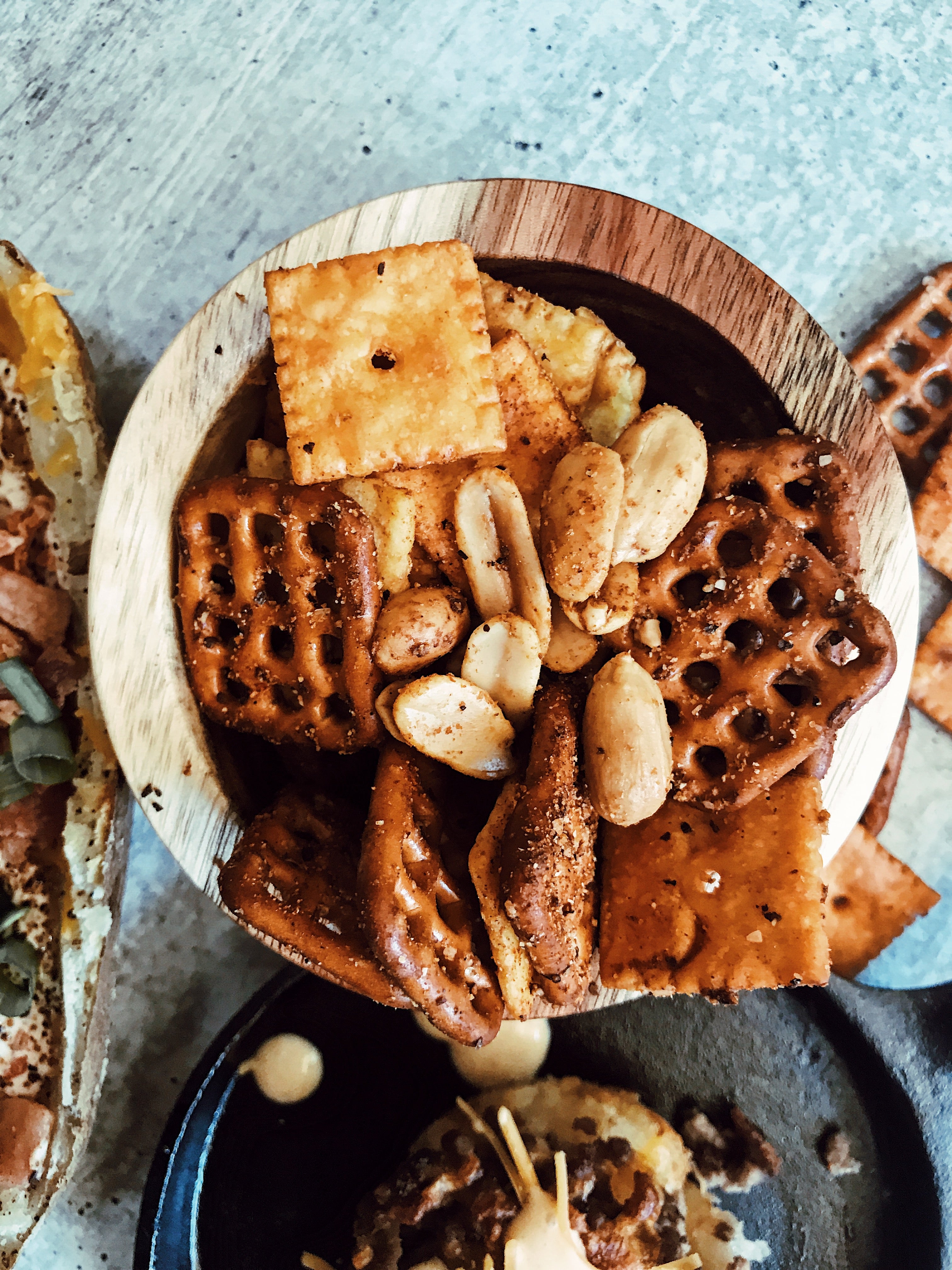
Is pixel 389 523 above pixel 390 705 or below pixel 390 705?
above

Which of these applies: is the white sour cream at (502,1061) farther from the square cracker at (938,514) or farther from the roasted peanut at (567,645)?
the square cracker at (938,514)

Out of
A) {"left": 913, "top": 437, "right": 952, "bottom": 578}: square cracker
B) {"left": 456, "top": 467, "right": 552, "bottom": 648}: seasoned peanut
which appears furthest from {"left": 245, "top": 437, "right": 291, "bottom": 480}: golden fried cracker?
{"left": 913, "top": 437, "right": 952, "bottom": 578}: square cracker

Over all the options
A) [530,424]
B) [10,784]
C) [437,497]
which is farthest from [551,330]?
[10,784]

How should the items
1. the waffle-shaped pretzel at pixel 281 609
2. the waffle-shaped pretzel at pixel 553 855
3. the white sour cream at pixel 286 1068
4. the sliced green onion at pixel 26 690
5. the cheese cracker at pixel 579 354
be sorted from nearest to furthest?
the waffle-shaped pretzel at pixel 553 855 < the waffle-shaped pretzel at pixel 281 609 < the cheese cracker at pixel 579 354 < the sliced green onion at pixel 26 690 < the white sour cream at pixel 286 1068

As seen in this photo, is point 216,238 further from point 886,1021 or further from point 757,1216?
point 757,1216

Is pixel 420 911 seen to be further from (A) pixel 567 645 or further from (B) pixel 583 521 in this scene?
(B) pixel 583 521

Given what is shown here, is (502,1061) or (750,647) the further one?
(502,1061)

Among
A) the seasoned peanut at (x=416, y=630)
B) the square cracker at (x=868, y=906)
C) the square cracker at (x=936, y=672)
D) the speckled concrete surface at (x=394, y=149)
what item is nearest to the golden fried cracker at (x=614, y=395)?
the seasoned peanut at (x=416, y=630)
